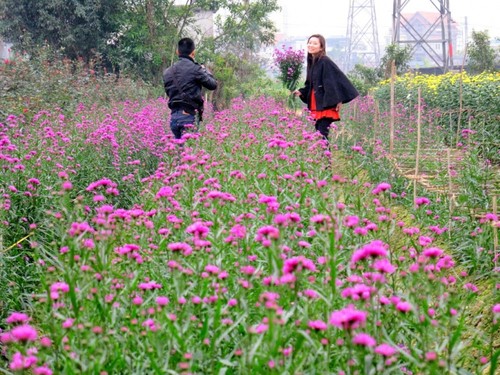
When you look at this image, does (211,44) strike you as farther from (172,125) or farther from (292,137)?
(292,137)

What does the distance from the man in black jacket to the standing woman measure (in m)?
1.00

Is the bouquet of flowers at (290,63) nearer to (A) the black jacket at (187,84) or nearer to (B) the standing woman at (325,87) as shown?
(B) the standing woman at (325,87)

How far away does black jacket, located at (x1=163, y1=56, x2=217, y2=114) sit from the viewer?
265 inches

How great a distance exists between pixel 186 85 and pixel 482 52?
1636 cm

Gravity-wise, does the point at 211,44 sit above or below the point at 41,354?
above

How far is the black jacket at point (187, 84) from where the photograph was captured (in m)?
6.73

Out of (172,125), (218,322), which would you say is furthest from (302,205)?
(172,125)

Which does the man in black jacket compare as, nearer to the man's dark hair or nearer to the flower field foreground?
the man's dark hair

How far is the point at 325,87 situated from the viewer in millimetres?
7090

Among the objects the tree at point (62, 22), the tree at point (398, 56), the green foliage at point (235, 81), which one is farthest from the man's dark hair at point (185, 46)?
the tree at point (398, 56)

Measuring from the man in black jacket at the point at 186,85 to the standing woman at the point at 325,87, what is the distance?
1.00 metres

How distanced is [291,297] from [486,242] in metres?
2.24

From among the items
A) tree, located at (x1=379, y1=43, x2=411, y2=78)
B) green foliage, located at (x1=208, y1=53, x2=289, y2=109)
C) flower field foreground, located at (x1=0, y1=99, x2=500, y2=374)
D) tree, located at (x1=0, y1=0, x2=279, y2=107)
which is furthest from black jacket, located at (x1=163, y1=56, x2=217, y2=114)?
tree, located at (x1=379, y1=43, x2=411, y2=78)

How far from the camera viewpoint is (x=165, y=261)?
292 cm
